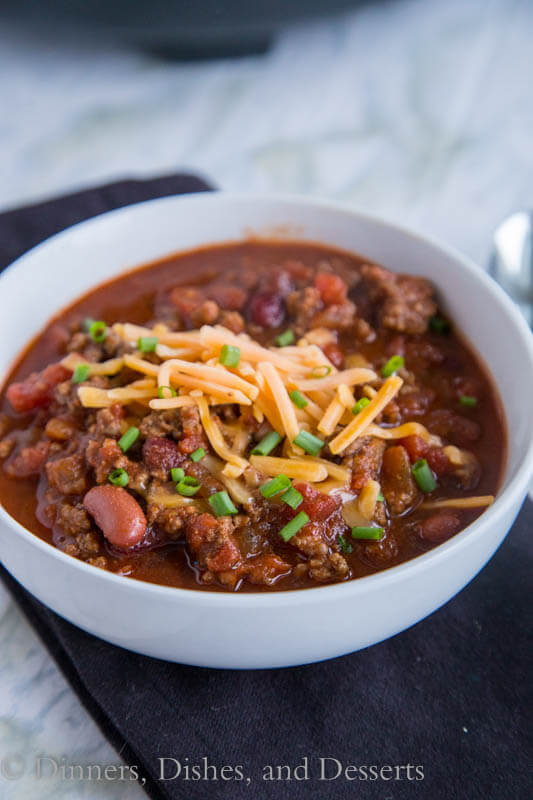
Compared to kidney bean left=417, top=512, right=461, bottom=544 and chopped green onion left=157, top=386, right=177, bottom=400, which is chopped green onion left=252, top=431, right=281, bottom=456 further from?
kidney bean left=417, top=512, right=461, bottom=544

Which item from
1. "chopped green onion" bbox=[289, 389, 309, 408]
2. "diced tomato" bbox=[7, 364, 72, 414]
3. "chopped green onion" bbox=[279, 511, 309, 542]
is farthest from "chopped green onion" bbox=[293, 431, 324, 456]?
"diced tomato" bbox=[7, 364, 72, 414]

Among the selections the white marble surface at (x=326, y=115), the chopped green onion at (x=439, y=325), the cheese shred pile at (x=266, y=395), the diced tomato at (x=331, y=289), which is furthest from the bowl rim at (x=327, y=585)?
the white marble surface at (x=326, y=115)

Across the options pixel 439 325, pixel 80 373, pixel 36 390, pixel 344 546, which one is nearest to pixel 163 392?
pixel 80 373

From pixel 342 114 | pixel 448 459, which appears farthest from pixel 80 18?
pixel 448 459

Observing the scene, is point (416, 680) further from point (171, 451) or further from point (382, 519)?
point (171, 451)

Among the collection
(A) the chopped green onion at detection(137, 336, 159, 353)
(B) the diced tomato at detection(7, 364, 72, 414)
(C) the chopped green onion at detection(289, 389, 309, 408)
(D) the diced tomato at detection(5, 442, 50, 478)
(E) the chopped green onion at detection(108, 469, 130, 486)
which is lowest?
(D) the diced tomato at detection(5, 442, 50, 478)

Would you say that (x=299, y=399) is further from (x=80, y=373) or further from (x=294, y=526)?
(x=80, y=373)
